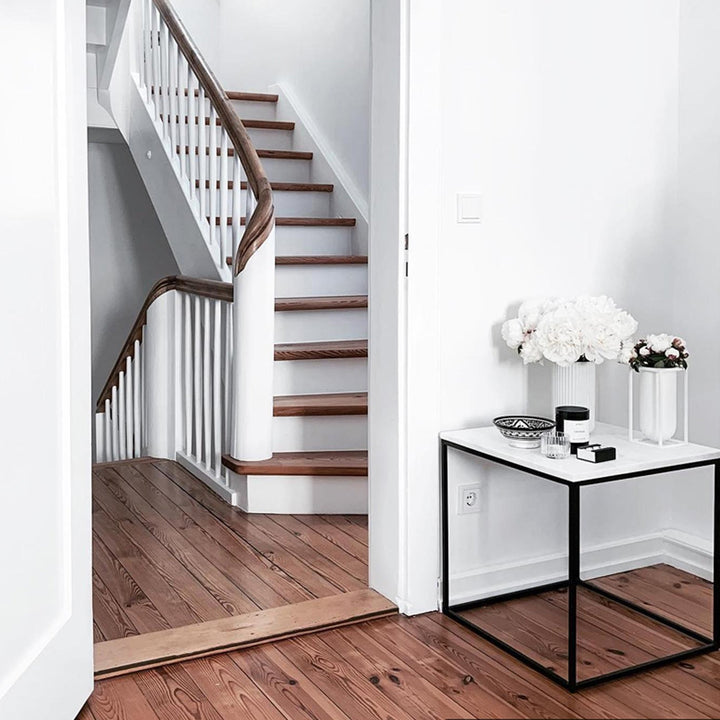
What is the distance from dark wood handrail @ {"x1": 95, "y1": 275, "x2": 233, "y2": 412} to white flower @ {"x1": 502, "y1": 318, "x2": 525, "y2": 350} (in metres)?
1.34

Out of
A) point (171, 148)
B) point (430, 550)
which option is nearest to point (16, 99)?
point (430, 550)

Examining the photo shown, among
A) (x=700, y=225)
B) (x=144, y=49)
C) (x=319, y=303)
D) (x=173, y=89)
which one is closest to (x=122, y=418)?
(x=319, y=303)

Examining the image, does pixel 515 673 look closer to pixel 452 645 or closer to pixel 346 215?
pixel 452 645

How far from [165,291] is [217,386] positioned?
0.67m

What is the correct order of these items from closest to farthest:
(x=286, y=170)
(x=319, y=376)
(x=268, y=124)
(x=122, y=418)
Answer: (x=319, y=376), (x=122, y=418), (x=286, y=170), (x=268, y=124)

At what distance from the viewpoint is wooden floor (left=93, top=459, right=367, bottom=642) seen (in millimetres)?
2557

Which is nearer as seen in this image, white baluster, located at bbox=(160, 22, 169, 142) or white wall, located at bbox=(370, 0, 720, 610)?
white wall, located at bbox=(370, 0, 720, 610)

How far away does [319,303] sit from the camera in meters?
4.01

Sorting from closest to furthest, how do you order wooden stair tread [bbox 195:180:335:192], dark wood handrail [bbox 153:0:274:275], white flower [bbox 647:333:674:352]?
white flower [bbox 647:333:674:352] → dark wood handrail [bbox 153:0:274:275] → wooden stair tread [bbox 195:180:335:192]

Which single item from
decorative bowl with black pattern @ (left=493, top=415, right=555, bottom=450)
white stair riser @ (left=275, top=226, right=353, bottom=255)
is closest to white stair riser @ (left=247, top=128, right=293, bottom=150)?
white stair riser @ (left=275, top=226, right=353, bottom=255)

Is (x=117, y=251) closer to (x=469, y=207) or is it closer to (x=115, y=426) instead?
(x=115, y=426)

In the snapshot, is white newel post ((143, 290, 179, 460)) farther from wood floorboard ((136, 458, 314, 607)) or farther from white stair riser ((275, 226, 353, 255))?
white stair riser ((275, 226, 353, 255))

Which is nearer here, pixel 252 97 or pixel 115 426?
pixel 115 426

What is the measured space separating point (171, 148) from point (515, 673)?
11.0ft
